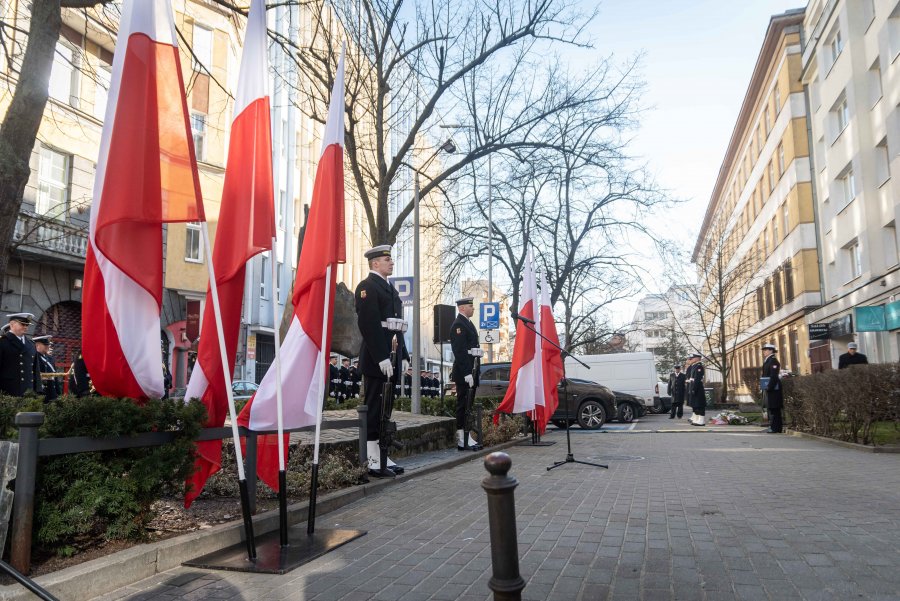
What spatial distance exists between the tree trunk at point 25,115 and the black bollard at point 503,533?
576cm

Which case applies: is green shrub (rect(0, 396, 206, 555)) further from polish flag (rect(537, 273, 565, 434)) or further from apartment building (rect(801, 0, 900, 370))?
apartment building (rect(801, 0, 900, 370))

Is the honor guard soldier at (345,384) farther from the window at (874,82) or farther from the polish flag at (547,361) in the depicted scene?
the window at (874,82)

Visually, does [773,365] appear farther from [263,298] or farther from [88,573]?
[263,298]

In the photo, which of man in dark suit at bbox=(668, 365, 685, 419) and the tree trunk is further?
man in dark suit at bbox=(668, 365, 685, 419)

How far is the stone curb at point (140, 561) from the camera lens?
3486mm

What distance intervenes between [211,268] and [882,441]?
11350 millimetres

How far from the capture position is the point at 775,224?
1492 inches

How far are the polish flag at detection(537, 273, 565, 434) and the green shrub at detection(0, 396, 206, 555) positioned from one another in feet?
26.5

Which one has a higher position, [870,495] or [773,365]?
[773,365]

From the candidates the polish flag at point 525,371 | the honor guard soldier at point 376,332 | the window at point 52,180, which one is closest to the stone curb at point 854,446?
the polish flag at point 525,371

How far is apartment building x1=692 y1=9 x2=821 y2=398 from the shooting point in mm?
32250

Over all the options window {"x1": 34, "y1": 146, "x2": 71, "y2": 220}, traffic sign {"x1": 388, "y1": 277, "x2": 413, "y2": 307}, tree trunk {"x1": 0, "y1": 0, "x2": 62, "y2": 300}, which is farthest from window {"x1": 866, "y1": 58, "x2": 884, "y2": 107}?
window {"x1": 34, "y1": 146, "x2": 71, "y2": 220}

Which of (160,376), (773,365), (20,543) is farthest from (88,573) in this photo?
(773,365)

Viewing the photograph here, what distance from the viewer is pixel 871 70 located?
24.7 meters
